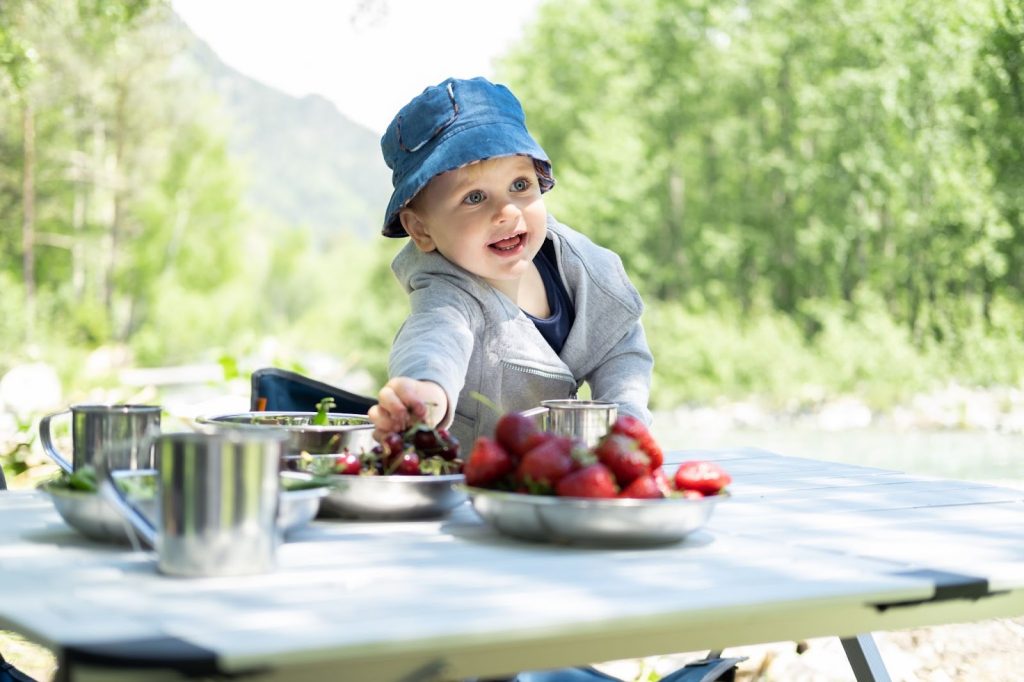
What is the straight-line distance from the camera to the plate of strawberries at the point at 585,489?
115 cm

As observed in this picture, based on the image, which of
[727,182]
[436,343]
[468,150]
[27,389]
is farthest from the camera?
[727,182]

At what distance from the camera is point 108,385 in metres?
13.5

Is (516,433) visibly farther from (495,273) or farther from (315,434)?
(495,273)

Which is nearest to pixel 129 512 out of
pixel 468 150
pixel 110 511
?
pixel 110 511

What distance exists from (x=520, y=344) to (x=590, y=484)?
95cm

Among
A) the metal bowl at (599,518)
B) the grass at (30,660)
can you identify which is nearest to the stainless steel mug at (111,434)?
the metal bowl at (599,518)

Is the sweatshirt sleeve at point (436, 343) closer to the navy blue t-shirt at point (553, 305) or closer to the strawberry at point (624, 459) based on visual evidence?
the navy blue t-shirt at point (553, 305)

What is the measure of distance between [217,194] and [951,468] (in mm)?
20602

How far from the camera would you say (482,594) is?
966mm

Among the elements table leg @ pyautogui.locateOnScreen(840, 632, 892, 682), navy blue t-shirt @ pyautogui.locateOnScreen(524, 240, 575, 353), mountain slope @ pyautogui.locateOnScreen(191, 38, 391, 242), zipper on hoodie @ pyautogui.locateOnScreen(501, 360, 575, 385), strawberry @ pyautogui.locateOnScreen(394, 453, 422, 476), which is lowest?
table leg @ pyautogui.locateOnScreen(840, 632, 892, 682)

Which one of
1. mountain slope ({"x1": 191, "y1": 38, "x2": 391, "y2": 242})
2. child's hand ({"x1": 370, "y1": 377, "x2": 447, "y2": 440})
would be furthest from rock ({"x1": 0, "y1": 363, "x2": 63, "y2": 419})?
mountain slope ({"x1": 191, "y1": 38, "x2": 391, "y2": 242})

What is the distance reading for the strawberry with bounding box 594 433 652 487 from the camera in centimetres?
118

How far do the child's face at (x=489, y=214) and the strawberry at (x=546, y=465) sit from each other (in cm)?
85

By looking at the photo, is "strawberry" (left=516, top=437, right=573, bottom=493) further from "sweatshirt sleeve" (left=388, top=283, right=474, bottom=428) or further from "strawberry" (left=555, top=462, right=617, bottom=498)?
"sweatshirt sleeve" (left=388, top=283, right=474, bottom=428)
